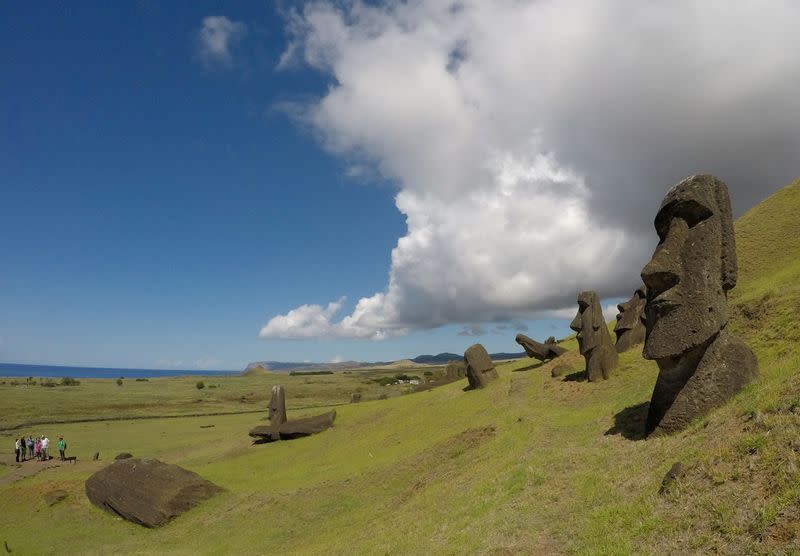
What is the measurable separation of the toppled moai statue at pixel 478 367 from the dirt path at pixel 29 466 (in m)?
28.8

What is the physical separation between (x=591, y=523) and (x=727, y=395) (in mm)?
5622

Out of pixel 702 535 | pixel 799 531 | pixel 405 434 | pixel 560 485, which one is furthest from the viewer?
pixel 405 434

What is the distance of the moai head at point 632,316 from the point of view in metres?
32.4

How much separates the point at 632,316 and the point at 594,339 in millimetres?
6241

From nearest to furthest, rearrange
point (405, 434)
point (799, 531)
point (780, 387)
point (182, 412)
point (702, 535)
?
point (799, 531) < point (702, 535) < point (780, 387) < point (405, 434) < point (182, 412)

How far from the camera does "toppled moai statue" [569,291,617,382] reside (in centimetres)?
2697

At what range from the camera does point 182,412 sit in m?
73.3

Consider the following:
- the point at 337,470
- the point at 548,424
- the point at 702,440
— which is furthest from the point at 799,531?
the point at 337,470

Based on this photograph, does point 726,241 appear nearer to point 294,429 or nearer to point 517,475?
point 517,475

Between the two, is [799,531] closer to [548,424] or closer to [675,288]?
[675,288]

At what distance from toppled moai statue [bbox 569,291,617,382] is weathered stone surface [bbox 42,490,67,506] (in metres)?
29.7

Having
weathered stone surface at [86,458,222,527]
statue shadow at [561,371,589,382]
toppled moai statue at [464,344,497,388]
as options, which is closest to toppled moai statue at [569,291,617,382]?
statue shadow at [561,371,589,382]

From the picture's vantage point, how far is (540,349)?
141ft

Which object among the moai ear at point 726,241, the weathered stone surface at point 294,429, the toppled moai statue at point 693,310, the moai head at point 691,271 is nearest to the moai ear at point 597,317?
the toppled moai statue at point 693,310
